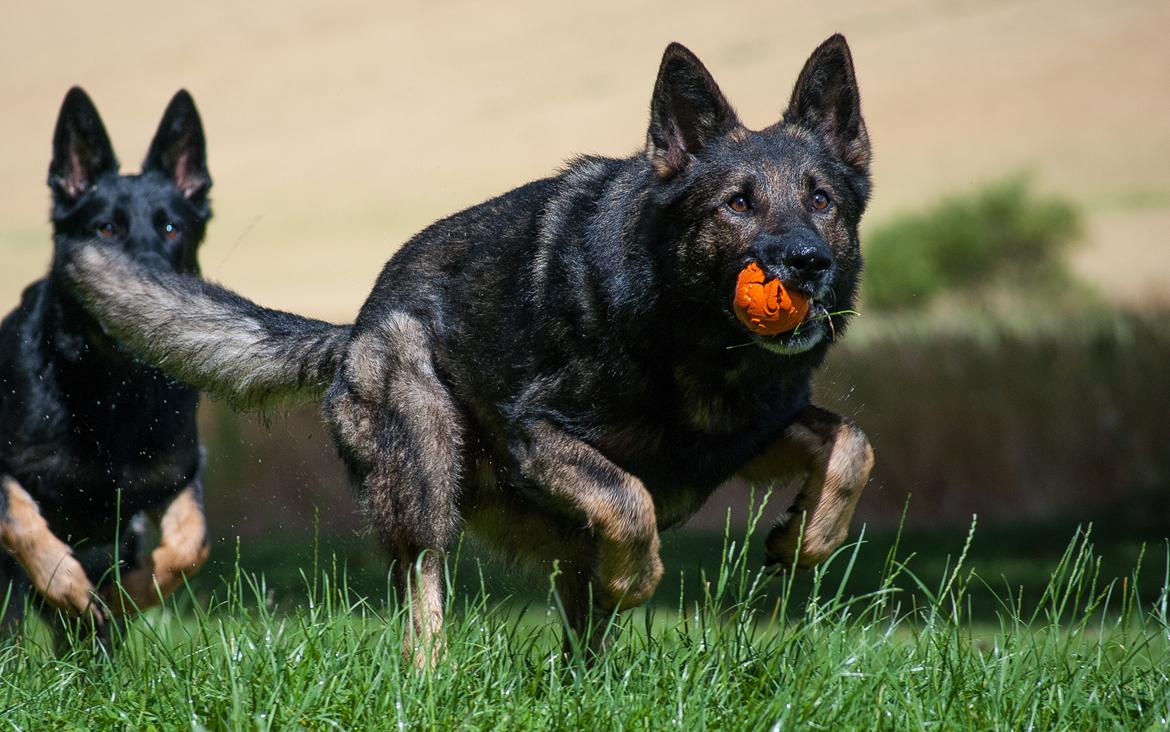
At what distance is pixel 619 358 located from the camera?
4449 millimetres

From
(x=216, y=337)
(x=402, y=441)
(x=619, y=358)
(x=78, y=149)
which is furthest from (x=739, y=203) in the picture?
(x=78, y=149)

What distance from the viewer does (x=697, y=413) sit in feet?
14.6

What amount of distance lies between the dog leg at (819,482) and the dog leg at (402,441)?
122cm

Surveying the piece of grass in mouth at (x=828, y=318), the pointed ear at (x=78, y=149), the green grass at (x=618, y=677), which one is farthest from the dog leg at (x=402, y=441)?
the pointed ear at (x=78, y=149)

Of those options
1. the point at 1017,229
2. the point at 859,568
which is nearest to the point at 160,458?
the point at 859,568

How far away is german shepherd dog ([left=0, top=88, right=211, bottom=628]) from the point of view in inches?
234

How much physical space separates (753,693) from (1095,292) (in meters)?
10.6

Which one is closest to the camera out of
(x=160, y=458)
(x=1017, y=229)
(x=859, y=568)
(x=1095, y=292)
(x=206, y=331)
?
(x=206, y=331)

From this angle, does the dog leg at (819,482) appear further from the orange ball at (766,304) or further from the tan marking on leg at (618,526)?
the orange ball at (766,304)

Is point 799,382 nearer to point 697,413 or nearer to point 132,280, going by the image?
point 697,413

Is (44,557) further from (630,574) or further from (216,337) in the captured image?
(630,574)

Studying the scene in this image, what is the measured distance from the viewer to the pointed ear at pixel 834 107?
15.5 ft

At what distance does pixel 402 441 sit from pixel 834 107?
2027mm

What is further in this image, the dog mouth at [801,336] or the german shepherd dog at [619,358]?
the german shepherd dog at [619,358]
